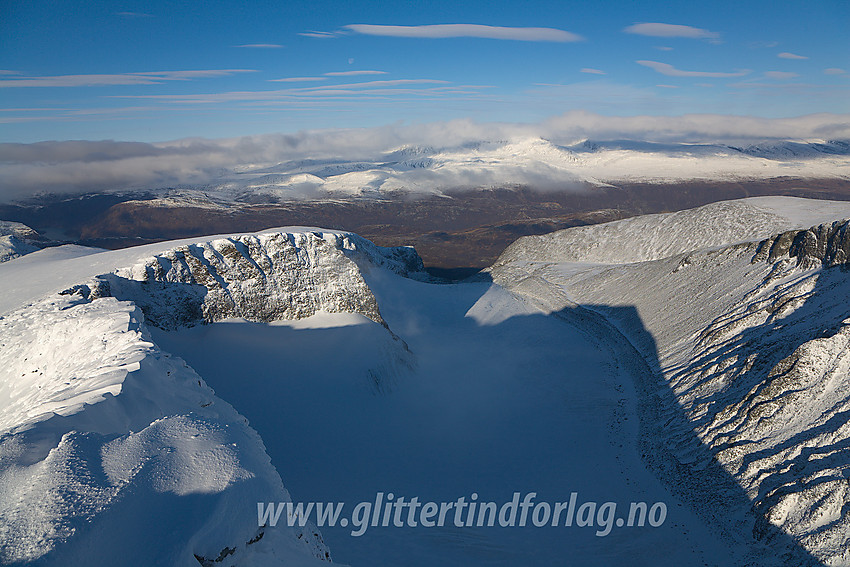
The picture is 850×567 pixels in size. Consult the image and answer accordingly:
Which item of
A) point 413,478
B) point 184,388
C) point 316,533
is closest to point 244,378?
point 413,478

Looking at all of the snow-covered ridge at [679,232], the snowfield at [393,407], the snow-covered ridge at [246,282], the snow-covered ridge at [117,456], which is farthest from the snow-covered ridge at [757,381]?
the snow-covered ridge at [246,282]

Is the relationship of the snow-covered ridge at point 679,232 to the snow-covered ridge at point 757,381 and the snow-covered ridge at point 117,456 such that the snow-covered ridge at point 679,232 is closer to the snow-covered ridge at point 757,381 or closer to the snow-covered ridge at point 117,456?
the snow-covered ridge at point 757,381

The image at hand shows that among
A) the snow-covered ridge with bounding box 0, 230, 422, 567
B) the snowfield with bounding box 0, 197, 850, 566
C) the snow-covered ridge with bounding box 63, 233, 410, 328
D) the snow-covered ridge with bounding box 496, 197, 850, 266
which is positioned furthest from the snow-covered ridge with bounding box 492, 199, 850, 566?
the snow-covered ridge with bounding box 63, 233, 410, 328

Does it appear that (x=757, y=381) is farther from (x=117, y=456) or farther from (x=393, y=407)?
(x=117, y=456)

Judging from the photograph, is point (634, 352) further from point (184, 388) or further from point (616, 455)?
point (184, 388)

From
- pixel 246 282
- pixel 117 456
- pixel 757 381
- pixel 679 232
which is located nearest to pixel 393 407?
pixel 246 282

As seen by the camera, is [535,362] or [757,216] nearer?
[535,362]
